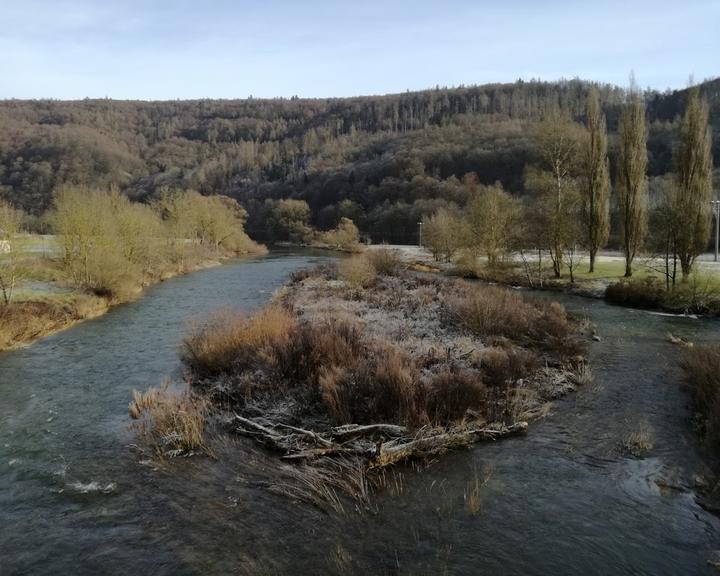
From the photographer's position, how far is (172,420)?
440 inches

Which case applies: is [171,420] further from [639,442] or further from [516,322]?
[516,322]

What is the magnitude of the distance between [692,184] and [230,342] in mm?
26709

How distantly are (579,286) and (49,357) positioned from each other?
93.3 ft

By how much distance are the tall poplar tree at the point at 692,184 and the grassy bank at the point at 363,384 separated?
12.2m

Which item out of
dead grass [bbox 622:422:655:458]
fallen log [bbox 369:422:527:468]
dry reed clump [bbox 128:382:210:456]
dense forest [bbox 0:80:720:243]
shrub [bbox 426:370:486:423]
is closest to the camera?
fallen log [bbox 369:422:527:468]

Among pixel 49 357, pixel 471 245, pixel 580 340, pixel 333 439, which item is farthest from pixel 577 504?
pixel 471 245

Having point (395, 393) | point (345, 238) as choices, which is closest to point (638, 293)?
point (395, 393)

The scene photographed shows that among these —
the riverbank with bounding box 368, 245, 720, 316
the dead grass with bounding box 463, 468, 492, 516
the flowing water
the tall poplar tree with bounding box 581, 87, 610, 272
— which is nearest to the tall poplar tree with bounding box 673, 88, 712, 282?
the riverbank with bounding box 368, 245, 720, 316

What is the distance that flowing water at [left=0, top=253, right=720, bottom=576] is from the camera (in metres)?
6.88

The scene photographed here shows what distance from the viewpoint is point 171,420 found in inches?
441

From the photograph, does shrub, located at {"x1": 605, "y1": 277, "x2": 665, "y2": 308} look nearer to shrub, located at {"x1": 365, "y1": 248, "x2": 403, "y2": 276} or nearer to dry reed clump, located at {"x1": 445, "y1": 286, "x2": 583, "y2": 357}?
dry reed clump, located at {"x1": 445, "y1": 286, "x2": 583, "y2": 357}

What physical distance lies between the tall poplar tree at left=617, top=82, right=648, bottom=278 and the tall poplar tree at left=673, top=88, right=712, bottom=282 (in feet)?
9.76

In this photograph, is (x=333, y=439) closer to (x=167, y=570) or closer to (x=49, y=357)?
(x=167, y=570)

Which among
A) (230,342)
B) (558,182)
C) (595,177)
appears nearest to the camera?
(230,342)
